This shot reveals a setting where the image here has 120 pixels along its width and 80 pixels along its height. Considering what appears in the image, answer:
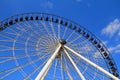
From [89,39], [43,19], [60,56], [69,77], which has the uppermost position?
[43,19]

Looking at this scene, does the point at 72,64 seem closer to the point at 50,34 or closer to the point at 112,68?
the point at 50,34

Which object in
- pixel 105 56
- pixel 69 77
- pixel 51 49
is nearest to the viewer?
pixel 69 77

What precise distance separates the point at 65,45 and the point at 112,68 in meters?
11.3

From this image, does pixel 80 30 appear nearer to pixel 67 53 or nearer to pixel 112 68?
pixel 112 68

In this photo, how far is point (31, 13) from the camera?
1572 inches

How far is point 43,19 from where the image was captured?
38.8 meters

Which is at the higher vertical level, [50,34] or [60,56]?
[50,34]

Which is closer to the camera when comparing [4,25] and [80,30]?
[4,25]

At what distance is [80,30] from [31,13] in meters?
7.87

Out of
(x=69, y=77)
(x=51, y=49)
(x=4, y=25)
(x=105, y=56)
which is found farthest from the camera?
(x=105, y=56)

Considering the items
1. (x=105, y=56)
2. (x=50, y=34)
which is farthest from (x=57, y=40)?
(x=105, y=56)

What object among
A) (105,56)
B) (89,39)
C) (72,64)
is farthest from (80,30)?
(72,64)

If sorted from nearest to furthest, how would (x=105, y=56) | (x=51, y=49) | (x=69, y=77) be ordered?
(x=69, y=77) < (x=51, y=49) < (x=105, y=56)

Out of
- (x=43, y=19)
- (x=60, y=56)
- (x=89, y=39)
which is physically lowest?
(x=60, y=56)
